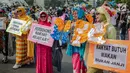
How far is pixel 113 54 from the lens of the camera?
4.96m

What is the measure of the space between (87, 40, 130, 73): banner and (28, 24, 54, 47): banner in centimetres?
184

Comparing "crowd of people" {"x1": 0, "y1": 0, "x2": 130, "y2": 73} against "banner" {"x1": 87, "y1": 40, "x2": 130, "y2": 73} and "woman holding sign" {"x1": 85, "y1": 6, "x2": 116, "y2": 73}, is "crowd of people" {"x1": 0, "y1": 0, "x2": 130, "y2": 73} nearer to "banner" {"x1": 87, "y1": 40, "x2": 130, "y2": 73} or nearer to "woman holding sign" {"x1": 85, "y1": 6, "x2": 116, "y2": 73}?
"woman holding sign" {"x1": 85, "y1": 6, "x2": 116, "y2": 73}

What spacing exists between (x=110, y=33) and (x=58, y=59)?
2.97m

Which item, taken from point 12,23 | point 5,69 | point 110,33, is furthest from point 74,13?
point 5,69

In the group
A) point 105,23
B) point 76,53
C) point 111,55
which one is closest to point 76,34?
point 76,53

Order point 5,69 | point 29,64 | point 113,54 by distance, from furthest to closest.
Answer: point 29,64, point 5,69, point 113,54

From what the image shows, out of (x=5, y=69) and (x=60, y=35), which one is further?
(x=5, y=69)

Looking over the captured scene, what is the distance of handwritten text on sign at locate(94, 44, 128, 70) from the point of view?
4828 millimetres

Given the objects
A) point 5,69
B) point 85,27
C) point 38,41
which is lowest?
point 5,69

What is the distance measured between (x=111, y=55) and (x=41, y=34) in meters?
2.43

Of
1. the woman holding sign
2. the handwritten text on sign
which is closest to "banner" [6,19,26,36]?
the woman holding sign

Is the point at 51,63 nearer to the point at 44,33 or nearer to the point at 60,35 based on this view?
the point at 44,33

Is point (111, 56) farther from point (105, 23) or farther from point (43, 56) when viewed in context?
point (43, 56)

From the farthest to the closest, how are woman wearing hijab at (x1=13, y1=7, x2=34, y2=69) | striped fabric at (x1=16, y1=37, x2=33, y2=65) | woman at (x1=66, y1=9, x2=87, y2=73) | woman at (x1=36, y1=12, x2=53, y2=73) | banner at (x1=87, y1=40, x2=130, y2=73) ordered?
1. striped fabric at (x1=16, y1=37, x2=33, y2=65)
2. woman wearing hijab at (x1=13, y1=7, x2=34, y2=69)
3. woman at (x1=36, y1=12, x2=53, y2=73)
4. woman at (x1=66, y1=9, x2=87, y2=73)
5. banner at (x1=87, y1=40, x2=130, y2=73)
